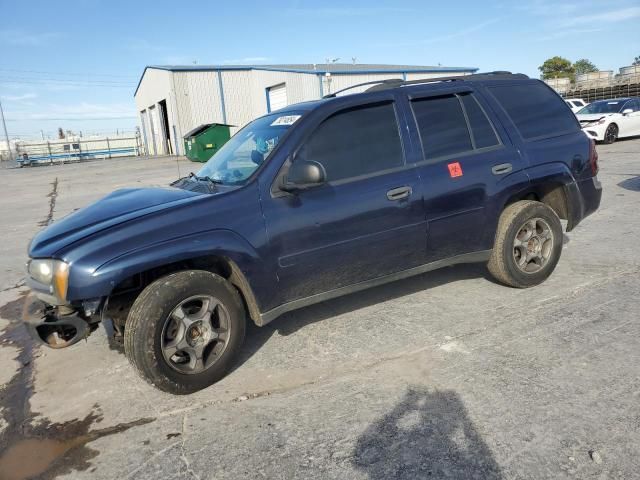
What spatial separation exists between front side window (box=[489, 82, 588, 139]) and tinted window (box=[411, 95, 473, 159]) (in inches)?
20.8

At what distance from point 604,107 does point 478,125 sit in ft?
51.9

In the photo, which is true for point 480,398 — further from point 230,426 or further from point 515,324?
point 230,426

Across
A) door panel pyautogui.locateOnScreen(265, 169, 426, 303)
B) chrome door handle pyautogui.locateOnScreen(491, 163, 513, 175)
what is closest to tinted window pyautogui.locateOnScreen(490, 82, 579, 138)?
chrome door handle pyautogui.locateOnScreen(491, 163, 513, 175)

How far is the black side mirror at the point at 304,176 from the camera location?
312 centimetres

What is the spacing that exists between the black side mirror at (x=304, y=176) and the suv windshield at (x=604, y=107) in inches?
672

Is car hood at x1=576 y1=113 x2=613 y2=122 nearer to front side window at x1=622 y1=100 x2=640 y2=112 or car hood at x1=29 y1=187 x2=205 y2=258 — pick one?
front side window at x1=622 y1=100 x2=640 y2=112

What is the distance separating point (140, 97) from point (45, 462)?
153 ft

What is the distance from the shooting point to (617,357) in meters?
3.12

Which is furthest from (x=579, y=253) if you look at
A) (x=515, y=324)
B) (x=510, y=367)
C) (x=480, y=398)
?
(x=480, y=398)

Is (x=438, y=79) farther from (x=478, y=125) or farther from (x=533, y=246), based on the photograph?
(x=533, y=246)

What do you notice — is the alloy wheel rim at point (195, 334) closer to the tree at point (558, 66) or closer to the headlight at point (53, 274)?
the headlight at point (53, 274)

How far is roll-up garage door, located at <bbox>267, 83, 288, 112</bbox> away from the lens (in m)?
29.8

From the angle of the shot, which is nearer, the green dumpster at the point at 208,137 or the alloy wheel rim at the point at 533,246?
the alloy wheel rim at the point at 533,246

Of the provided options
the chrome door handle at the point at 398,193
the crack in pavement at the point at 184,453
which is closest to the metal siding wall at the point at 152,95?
the chrome door handle at the point at 398,193
